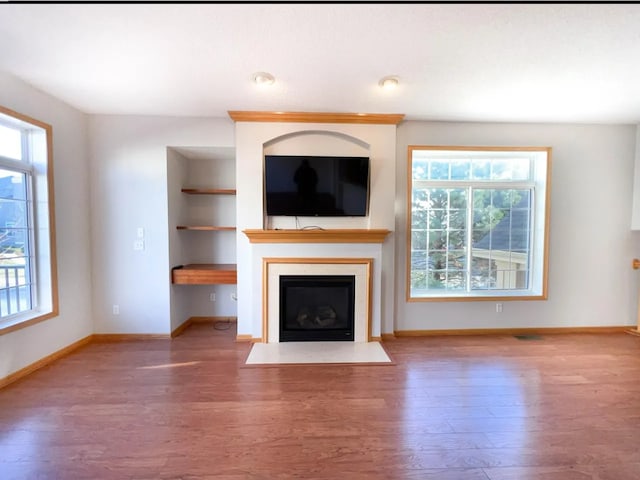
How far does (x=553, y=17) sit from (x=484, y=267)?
2.58m

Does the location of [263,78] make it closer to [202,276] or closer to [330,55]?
[330,55]

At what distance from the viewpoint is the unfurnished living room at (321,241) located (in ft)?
5.39

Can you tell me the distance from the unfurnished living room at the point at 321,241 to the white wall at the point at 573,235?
1.0 inches

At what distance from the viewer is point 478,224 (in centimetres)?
345

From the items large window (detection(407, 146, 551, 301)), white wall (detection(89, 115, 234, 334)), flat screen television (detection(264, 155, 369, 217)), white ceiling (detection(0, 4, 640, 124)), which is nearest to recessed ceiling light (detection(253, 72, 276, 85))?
white ceiling (detection(0, 4, 640, 124))

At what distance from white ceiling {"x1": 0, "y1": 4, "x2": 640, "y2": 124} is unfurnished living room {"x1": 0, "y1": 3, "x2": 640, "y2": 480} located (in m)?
0.02

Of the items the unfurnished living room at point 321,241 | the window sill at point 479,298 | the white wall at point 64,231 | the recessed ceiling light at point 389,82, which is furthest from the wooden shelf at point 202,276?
the recessed ceiling light at point 389,82

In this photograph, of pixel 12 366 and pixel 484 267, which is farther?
pixel 484 267

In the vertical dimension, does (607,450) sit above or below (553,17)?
below

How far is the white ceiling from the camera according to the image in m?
1.62

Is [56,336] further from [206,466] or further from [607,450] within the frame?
[607,450]

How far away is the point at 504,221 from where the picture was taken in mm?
3475

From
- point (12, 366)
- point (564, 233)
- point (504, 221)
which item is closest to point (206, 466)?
point (12, 366)

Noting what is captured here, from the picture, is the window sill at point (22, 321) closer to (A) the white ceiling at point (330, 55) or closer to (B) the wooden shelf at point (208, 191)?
(B) the wooden shelf at point (208, 191)
